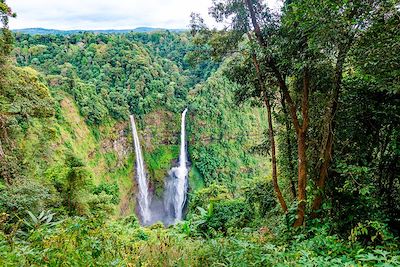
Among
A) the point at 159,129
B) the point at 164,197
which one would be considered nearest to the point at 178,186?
the point at 164,197

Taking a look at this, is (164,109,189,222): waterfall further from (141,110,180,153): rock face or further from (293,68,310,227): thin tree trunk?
(293,68,310,227): thin tree trunk

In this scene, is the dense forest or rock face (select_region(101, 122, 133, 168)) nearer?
the dense forest

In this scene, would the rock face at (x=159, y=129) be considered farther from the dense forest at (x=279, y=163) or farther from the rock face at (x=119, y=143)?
the dense forest at (x=279, y=163)

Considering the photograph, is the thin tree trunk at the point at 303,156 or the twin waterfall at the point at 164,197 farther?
the twin waterfall at the point at 164,197

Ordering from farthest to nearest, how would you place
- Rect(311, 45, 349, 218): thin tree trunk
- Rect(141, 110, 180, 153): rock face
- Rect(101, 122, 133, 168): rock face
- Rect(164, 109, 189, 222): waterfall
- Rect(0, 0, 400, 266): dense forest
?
1. Rect(141, 110, 180, 153): rock face
2. Rect(164, 109, 189, 222): waterfall
3. Rect(101, 122, 133, 168): rock face
4. Rect(311, 45, 349, 218): thin tree trunk
5. Rect(0, 0, 400, 266): dense forest

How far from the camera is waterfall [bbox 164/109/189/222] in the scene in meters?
30.2

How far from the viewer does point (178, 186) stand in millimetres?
31641

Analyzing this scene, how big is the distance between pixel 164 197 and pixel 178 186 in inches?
72.4

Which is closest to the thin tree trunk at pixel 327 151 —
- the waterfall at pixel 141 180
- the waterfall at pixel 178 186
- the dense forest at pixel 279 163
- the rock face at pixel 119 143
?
the dense forest at pixel 279 163

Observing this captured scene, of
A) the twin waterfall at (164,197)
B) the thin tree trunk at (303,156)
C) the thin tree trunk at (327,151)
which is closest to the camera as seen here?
the thin tree trunk at (327,151)

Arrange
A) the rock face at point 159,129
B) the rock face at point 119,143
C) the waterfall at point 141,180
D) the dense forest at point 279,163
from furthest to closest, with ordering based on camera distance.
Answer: the rock face at point 159,129
the waterfall at point 141,180
the rock face at point 119,143
the dense forest at point 279,163

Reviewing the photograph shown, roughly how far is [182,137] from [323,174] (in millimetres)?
29391

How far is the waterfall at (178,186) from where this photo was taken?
30.2 m

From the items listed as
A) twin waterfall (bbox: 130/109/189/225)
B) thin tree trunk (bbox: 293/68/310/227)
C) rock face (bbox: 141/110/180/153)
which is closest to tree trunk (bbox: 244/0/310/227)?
thin tree trunk (bbox: 293/68/310/227)
